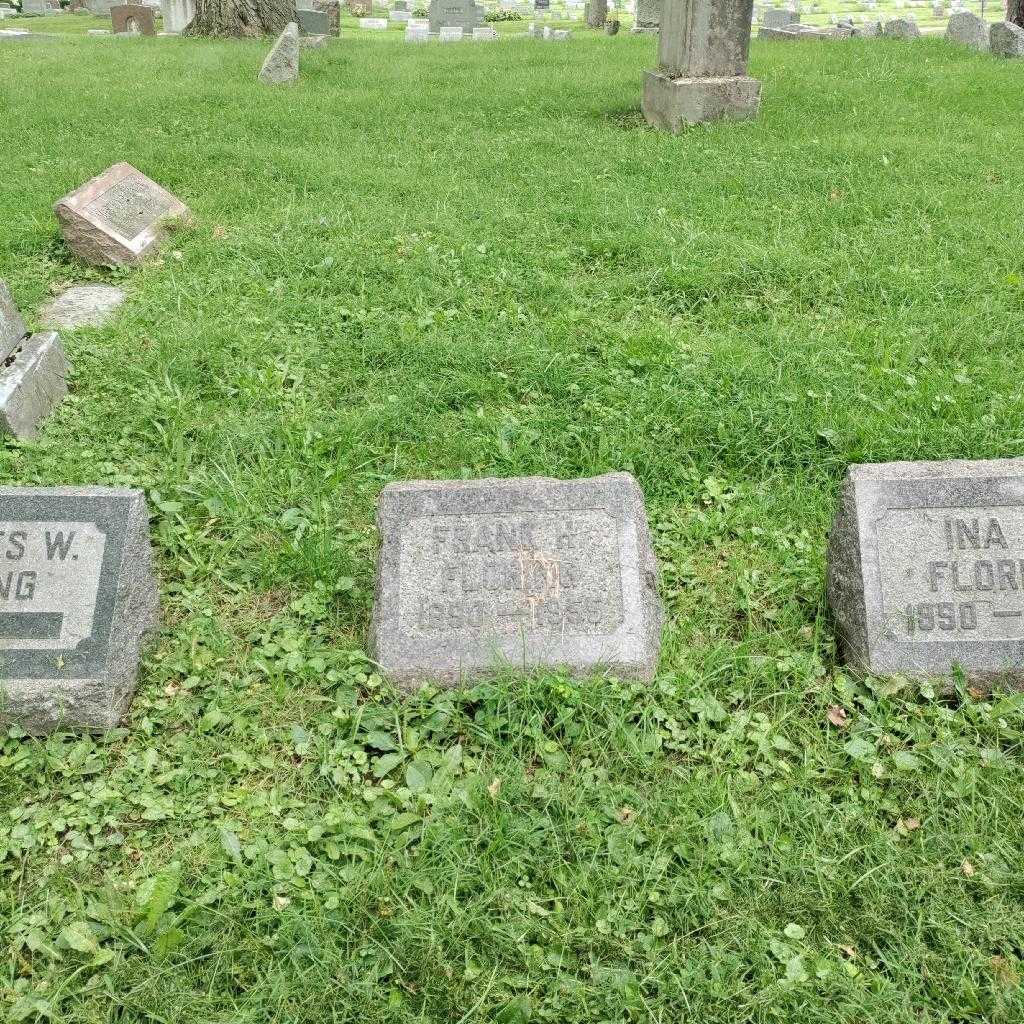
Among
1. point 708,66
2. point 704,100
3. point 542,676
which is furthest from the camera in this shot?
point 708,66

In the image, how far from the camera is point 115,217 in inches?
242

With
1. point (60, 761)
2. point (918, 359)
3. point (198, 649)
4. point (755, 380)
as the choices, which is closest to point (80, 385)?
point (198, 649)

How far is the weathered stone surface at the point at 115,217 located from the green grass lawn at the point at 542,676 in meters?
0.19

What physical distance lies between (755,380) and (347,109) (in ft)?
21.9

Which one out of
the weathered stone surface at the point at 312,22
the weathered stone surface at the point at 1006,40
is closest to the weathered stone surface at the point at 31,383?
the weathered stone surface at the point at 1006,40

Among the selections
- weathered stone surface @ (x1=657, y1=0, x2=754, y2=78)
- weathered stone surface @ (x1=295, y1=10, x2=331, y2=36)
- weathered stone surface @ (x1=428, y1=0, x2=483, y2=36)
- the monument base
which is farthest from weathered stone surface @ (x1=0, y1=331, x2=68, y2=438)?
weathered stone surface @ (x1=428, y1=0, x2=483, y2=36)

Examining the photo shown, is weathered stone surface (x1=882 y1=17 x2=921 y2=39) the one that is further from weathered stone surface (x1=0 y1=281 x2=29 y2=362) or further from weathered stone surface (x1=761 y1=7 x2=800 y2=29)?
weathered stone surface (x1=0 y1=281 x2=29 y2=362)

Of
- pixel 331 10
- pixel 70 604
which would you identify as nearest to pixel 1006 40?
pixel 331 10

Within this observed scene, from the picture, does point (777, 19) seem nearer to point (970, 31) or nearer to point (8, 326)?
point (970, 31)

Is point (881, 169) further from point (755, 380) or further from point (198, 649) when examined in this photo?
point (198, 649)

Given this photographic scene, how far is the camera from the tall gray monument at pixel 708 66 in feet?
27.7

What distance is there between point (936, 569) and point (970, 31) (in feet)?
41.2

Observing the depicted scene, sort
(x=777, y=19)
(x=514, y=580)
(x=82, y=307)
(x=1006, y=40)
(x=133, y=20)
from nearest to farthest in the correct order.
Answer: (x=514, y=580) < (x=82, y=307) < (x=1006, y=40) < (x=777, y=19) < (x=133, y=20)

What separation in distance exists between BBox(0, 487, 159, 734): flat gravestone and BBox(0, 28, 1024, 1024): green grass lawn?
14 cm
